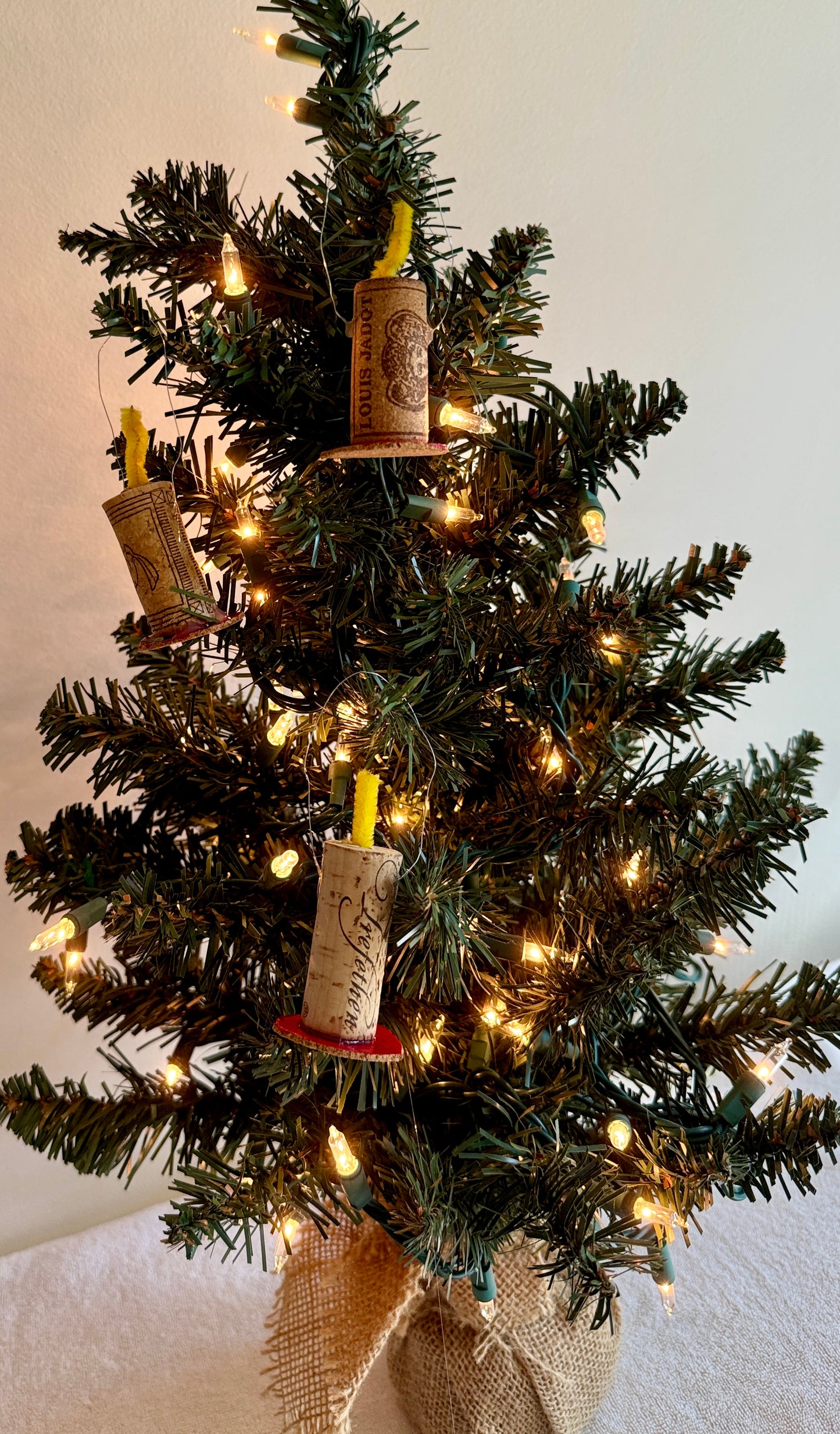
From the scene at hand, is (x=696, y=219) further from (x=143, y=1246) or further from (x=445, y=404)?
(x=143, y=1246)

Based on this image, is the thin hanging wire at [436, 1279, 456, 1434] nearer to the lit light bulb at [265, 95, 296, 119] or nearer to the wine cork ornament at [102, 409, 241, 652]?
the wine cork ornament at [102, 409, 241, 652]

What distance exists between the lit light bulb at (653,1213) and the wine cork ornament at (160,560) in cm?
40

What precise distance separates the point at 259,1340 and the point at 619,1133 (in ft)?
1.80

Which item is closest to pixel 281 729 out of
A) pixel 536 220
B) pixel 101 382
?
pixel 101 382

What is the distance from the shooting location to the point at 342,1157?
53 cm

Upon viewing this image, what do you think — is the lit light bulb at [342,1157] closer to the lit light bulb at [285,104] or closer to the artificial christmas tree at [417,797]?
the artificial christmas tree at [417,797]

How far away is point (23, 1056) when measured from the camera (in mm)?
986

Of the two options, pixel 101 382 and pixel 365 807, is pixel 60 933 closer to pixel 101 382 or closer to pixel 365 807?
pixel 365 807

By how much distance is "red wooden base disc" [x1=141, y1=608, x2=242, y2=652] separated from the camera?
0.51 meters

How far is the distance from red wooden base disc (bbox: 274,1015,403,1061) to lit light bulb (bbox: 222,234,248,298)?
36 centimetres

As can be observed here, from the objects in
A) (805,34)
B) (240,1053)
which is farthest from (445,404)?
(805,34)

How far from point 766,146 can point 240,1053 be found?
99cm

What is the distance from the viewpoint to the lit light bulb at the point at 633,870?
569mm

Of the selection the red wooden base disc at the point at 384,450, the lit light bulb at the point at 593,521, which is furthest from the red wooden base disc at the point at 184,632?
the lit light bulb at the point at 593,521
